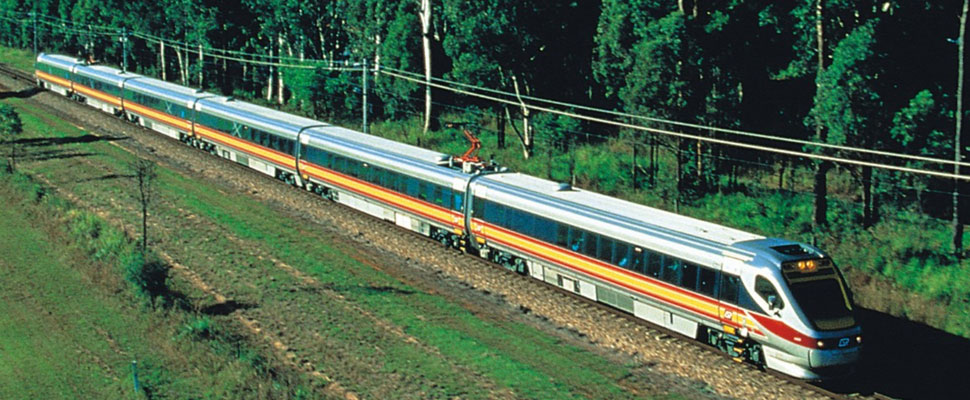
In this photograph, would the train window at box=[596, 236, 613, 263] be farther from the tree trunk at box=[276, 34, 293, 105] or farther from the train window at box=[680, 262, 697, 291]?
the tree trunk at box=[276, 34, 293, 105]

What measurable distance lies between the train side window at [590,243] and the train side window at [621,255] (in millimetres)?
784

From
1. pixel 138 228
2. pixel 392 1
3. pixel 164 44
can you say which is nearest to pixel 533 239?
pixel 138 228

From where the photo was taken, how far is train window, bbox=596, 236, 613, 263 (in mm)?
25156

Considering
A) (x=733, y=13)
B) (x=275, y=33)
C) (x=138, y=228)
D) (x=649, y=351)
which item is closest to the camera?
(x=649, y=351)

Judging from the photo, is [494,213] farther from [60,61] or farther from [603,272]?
[60,61]

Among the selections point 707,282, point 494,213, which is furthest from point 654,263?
point 494,213

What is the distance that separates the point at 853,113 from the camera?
3225 cm

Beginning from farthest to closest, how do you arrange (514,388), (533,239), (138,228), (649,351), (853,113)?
(138,228) → (853,113) → (533,239) → (649,351) → (514,388)

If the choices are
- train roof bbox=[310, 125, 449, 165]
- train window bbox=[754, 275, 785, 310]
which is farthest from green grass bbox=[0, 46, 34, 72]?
train window bbox=[754, 275, 785, 310]

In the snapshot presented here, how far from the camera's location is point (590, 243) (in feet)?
84.8

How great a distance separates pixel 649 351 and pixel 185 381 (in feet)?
37.7

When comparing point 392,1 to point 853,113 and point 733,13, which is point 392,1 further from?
point 853,113

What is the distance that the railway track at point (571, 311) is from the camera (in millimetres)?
21297

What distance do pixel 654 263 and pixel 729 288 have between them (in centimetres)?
255
